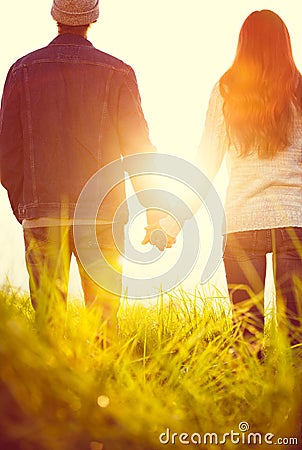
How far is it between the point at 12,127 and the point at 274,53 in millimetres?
1491

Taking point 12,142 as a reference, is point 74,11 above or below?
above

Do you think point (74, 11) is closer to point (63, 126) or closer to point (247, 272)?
point (63, 126)

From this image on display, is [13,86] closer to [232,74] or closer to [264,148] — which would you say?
[232,74]

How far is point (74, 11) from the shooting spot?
3934mm

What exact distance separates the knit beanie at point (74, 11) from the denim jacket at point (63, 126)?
4.6 inches

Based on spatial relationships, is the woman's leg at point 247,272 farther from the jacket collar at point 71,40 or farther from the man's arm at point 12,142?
the jacket collar at point 71,40

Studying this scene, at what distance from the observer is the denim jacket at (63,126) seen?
12.5 feet

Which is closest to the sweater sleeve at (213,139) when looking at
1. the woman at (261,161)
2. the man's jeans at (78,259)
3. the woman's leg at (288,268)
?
the woman at (261,161)

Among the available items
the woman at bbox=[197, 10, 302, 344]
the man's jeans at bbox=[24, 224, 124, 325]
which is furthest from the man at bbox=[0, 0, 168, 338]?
the woman at bbox=[197, 10, 302, 344]

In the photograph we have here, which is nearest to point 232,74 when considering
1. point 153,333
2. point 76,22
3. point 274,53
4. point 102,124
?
point 274,53

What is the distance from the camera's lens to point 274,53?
3.49 meters

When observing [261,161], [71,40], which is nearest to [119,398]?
[261,161]

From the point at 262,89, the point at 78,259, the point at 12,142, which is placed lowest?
the point at 78,259

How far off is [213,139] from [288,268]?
0.78 meters
